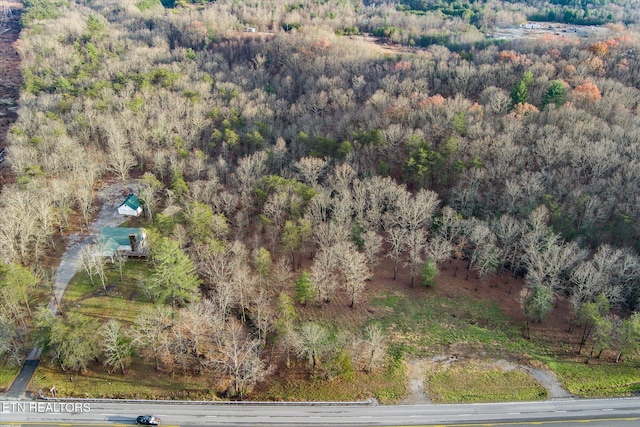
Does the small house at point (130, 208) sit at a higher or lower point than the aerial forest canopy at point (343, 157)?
lower

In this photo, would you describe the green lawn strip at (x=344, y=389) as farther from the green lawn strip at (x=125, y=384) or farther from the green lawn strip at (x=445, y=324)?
the green lawn strip at (x=125, y=384)

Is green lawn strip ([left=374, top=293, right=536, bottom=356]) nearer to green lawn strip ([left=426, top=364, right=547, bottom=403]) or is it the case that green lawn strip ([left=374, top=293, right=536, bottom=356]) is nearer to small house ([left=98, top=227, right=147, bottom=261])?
green lawn strip ([left=426, top=364, right=547, bottom=403])

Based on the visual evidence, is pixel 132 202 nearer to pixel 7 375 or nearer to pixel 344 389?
pixel 7 375

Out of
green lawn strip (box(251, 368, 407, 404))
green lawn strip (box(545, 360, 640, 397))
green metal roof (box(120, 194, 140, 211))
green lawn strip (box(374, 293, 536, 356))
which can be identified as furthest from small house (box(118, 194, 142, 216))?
green lawn strip (box(545, 360, 640, 397))

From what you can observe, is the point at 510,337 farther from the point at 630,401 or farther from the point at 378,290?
the point at 378,290

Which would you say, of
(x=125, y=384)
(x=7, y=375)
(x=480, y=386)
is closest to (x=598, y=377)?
(x=480, y=386)

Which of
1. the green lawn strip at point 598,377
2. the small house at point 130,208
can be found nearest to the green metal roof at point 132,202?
the small house at point 130,208
